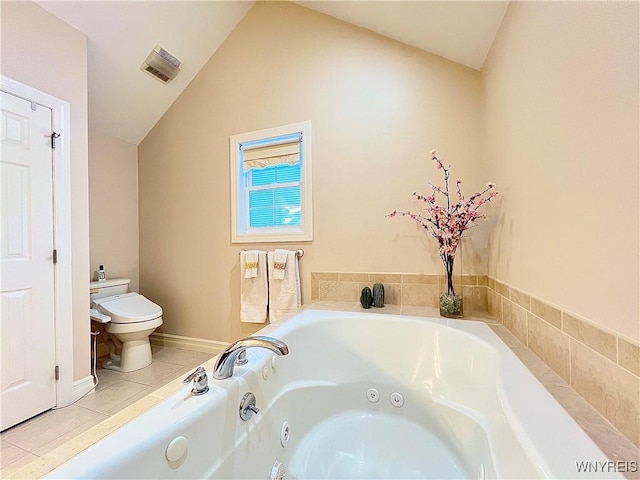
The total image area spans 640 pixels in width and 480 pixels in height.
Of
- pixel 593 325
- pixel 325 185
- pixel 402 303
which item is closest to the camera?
pixel 593 325

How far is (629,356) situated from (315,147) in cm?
196

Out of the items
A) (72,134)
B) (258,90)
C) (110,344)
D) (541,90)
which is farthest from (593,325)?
(110,344)

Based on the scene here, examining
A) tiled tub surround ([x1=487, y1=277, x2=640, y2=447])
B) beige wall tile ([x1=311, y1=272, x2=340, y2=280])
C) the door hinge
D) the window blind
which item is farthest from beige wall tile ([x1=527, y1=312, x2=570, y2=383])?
the door hinge

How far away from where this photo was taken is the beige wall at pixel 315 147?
6.11 feet

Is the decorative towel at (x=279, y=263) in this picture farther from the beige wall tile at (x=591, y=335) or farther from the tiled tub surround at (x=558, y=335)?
the beige wall tile at (x=591, y=335)

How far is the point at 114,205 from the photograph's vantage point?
2.55 meters

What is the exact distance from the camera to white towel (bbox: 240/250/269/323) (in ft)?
7.23

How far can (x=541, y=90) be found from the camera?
0.98 m

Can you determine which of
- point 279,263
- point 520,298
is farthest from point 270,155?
point 520,298

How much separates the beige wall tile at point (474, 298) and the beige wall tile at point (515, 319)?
35 cm

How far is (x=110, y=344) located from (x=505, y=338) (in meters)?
3.04

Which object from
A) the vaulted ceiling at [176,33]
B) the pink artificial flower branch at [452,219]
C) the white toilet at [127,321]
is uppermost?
the vaulted ceiling at [176,33]

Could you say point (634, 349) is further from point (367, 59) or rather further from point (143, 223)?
point (143, 223)

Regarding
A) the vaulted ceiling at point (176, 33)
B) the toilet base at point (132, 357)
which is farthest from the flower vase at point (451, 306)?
the toilet base at point (132, 357)
